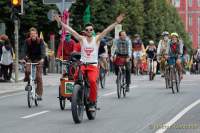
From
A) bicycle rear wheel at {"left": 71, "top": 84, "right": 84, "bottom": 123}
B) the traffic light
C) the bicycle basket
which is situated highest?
the traffic light

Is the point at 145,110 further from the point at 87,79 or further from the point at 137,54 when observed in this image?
the point at 137,54

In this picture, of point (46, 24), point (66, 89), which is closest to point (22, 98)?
point (66, 89)

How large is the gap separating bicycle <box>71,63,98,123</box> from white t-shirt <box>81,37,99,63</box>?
14cm

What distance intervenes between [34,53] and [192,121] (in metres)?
5.35

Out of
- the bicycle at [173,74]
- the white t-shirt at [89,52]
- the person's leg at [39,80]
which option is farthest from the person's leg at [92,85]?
the bicycle at [173,74]

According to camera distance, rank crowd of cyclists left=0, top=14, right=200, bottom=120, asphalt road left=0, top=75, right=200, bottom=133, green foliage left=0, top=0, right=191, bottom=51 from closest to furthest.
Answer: asphalt road left=0, top=75, right=200, bottom=133 < crowd of cyclists left=0, top=14, right=200, bottom=120 < green foliage left=0, top=0, right=191, bottom=51

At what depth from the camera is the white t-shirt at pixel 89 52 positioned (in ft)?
49.5

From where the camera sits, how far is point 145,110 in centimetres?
1695

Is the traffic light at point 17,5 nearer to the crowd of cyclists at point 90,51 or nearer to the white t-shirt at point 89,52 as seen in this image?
the crowd of cyclists at point 90,51

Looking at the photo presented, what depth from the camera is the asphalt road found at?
13469 mm

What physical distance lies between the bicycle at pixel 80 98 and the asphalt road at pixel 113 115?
0.17m

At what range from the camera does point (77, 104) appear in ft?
46.5

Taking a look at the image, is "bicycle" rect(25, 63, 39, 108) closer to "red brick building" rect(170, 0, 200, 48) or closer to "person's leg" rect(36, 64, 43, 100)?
"person's leg" rect(36, 64, 43, 100)

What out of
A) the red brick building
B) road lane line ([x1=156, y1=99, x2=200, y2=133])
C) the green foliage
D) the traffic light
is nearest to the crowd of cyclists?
road lane line ([x1=156, y1=99, x2=200, y2=133])
